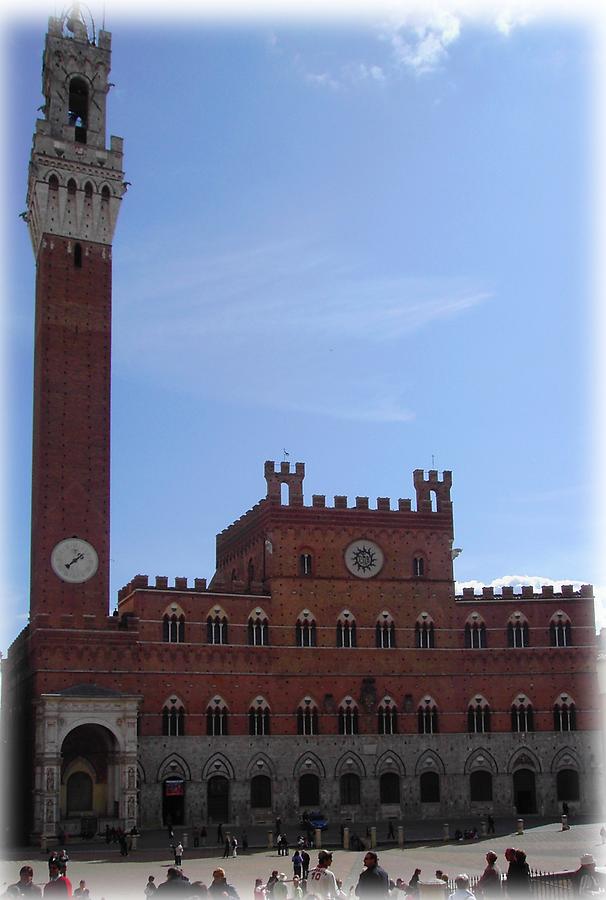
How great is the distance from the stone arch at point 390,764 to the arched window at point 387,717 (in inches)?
47.4

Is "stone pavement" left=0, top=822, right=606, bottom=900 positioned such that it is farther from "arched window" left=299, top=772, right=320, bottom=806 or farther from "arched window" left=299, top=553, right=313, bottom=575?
"arched window" left=299, top=553, right=313, bottom=575

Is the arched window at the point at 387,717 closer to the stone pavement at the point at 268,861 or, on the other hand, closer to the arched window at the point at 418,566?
the arched window at the point at 418,566

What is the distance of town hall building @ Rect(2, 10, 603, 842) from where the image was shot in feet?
185

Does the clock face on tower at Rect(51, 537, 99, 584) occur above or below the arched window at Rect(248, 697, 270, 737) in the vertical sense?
above

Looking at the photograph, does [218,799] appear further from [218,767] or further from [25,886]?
[25,886]

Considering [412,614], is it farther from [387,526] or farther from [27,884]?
[27,884]

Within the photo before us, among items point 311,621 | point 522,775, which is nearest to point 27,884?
point 311,621

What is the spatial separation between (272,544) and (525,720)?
17604 millimetres

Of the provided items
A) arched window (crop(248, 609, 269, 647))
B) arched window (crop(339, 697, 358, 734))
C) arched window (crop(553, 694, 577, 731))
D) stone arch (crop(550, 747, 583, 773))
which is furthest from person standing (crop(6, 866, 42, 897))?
arched window (crop(553, 694, 577, 731))

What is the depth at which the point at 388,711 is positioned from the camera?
6294 centimetres

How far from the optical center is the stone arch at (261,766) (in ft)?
194

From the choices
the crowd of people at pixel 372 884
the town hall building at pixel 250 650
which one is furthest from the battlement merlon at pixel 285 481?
the crowd of people at pixel 372 884

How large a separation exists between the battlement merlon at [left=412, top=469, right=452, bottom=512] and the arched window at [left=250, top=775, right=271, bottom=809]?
18.2m

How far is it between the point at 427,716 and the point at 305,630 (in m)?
8.61
